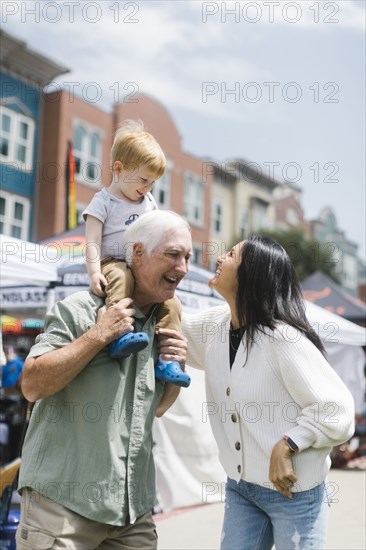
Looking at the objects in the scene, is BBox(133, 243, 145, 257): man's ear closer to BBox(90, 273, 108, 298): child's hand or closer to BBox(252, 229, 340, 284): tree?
BBox(90, 273, 108, 298): child's hand

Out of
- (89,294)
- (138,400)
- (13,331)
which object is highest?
(13,331)

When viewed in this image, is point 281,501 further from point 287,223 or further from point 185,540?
point 287,223

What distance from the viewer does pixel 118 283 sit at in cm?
235

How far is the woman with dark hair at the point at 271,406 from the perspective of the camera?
7.72 feet

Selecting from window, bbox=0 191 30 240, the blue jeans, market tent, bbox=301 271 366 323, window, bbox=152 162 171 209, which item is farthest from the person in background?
window, bbox=152 162 171 209

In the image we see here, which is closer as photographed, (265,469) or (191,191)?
(265,469)

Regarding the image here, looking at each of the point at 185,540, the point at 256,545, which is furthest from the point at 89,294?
the point at 185,540

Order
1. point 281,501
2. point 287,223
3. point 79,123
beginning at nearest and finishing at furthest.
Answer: point 281,501, point 79,123, point 287,223

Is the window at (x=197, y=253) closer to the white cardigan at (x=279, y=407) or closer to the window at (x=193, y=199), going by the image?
the window at (x=193, y=199)

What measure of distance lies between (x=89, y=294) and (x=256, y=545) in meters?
1.08

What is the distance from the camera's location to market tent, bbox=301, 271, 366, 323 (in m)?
12.6

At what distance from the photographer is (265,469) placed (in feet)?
7.90

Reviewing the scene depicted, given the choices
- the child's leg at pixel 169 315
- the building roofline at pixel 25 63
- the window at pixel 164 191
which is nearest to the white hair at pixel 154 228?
the child's leg at pixel 169 315

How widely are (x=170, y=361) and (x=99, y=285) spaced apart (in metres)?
→ 0.37
